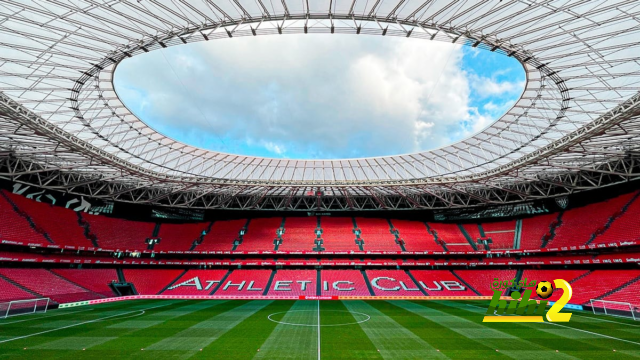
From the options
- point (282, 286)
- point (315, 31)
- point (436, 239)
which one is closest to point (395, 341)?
point (315, 31)

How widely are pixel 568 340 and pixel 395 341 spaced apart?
9.47m

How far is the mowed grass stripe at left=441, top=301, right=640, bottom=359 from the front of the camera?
47.2ft

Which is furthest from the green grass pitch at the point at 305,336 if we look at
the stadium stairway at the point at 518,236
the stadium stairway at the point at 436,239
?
the stadium stairway at the point at 436,239

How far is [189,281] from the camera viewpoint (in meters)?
41.3

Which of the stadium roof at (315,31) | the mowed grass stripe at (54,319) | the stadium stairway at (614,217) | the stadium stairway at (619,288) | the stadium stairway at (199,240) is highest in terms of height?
the stadium roof at (315,31)

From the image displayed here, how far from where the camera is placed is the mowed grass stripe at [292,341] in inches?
544

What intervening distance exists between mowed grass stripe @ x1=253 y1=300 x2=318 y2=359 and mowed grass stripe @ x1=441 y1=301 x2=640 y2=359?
1191cm

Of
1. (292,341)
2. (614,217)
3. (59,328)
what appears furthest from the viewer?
(614,217)

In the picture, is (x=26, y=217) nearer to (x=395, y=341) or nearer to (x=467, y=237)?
(x=395, y=341)

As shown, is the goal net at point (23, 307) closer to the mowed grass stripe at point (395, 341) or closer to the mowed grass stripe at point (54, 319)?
the mowed grass stripe at point (54, 319)

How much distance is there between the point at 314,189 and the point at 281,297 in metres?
17.5

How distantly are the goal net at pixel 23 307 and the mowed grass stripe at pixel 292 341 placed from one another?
20.6 meters

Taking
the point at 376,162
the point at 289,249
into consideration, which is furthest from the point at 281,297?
the point at 376,162

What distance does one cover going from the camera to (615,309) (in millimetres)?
25578
